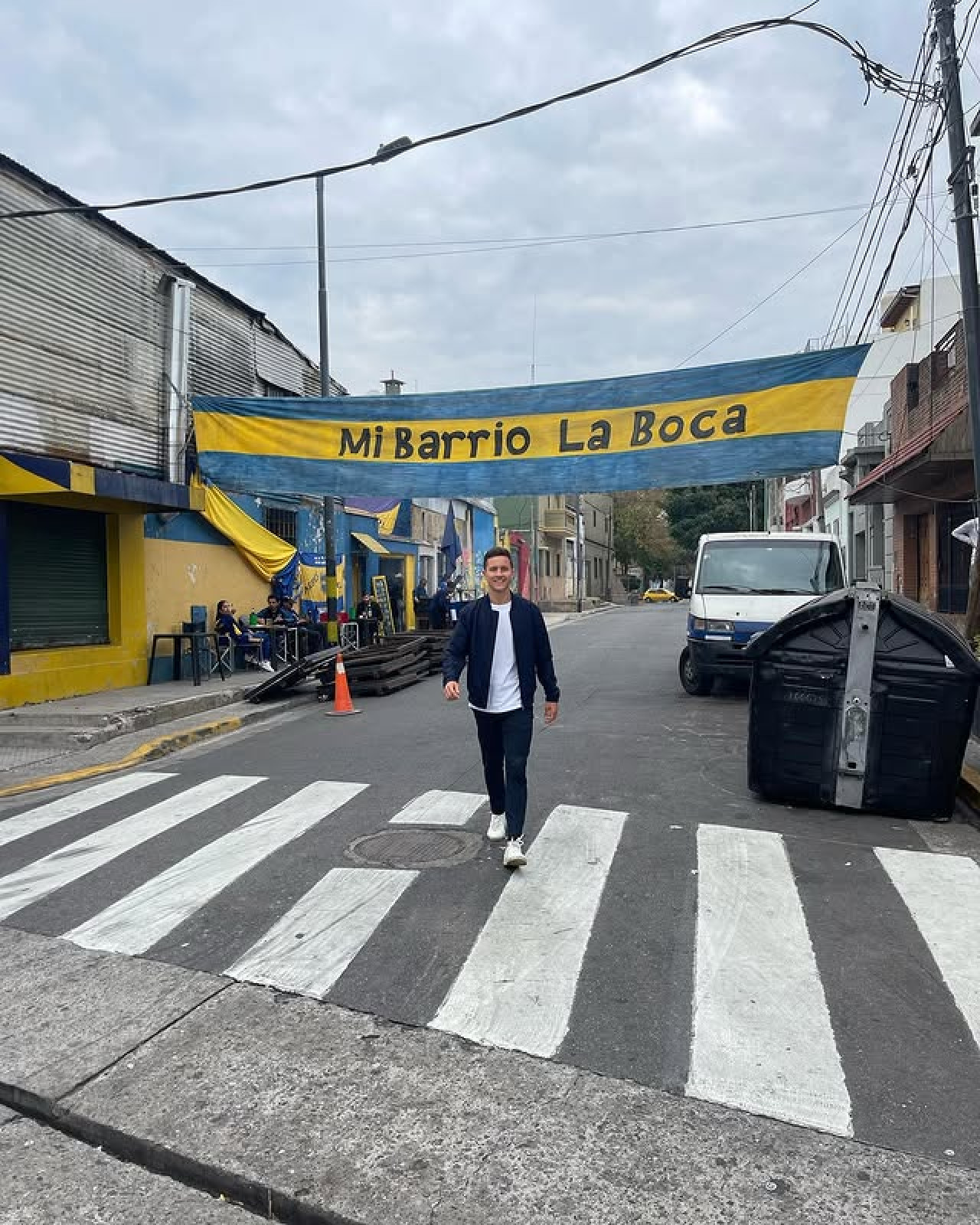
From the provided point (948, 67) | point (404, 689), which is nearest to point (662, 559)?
point (404, 689)

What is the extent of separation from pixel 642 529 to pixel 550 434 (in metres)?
60.3

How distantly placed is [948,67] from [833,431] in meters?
3.47

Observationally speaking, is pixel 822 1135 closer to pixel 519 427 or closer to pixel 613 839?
pixel 613 839

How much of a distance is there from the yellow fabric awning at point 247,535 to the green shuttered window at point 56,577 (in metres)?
2.38

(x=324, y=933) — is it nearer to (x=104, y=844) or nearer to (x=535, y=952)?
(x=535, y=952)

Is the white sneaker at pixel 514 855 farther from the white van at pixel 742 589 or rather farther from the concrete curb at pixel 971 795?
the white van at pixel 742 589

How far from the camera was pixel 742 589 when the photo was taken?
40.6 ft

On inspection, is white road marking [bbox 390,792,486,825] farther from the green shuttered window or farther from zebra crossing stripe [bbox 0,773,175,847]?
the green shuttered window

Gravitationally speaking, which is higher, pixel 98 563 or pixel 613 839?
pixel 98 563

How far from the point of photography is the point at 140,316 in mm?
14523

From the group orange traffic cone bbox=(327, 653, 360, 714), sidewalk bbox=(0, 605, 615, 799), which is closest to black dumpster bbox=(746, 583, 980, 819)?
sidewalk bbox=(0, 605, 615, 799)

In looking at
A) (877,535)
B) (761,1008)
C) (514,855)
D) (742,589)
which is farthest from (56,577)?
(877,535)

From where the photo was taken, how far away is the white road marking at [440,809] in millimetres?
6402

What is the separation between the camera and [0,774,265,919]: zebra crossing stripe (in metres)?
5.38
